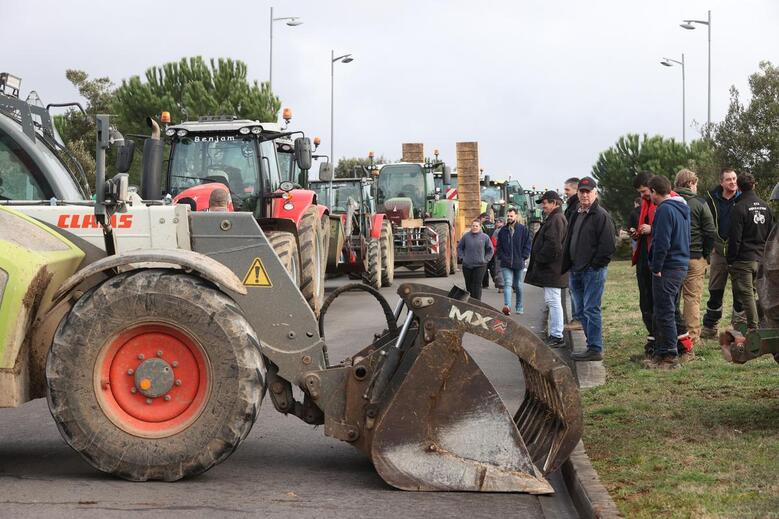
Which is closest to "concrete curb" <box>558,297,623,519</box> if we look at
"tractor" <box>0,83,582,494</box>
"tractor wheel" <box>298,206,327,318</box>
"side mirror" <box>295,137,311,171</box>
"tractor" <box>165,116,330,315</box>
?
"tractor" <box>0,83,582,494</box>

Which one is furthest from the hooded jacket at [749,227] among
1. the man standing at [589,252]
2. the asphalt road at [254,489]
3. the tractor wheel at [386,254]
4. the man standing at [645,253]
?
the tractor wheel at [386,254]

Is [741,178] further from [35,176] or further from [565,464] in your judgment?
[35,176]

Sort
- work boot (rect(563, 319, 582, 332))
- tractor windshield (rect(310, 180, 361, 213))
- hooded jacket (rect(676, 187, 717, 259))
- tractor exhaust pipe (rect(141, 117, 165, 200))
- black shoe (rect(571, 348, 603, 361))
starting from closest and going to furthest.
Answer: tractor exhaust pipe (rect(141, 117, 165, 200)) < black shoe (rect(571, 348, 603, 361)) < hooded jacket (rect(676, 187, 717, 259)) < work boot (rect(563, 319, 582, 332)) < tractor windshield (rect(310, 180, 361, 213))

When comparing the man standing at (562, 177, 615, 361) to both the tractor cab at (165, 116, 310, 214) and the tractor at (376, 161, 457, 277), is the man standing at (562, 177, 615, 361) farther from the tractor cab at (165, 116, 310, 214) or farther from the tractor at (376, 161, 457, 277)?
the tractor at (376, 161, 457, 277)

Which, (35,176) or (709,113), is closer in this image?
(35,176)

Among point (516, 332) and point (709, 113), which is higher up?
point (709, 113)

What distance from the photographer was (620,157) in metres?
75.2

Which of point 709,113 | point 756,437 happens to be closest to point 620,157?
point 709,113

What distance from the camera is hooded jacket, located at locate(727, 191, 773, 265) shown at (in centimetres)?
1306

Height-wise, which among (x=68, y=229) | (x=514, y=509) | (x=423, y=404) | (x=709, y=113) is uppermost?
(x=709, y=113)

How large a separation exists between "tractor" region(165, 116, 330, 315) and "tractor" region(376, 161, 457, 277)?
43.7 ft

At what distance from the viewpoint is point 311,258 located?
676 inches

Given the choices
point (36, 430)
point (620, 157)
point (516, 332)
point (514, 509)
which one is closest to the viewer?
point (514, 509)

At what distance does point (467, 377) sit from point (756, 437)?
2.26 metres
